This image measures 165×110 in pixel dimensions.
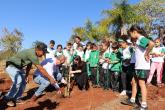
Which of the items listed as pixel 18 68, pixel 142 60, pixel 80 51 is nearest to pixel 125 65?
pixel 142 60

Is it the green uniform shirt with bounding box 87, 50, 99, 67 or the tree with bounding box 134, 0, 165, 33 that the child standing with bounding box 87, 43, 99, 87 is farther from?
the tree with bounding box 134, 0, 165, 33

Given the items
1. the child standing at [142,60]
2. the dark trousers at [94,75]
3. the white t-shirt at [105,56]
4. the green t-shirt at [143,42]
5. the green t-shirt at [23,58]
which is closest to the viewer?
the green t-shirt at [143,42]

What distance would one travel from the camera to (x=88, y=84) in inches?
484

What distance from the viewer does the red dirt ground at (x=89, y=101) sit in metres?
9.73

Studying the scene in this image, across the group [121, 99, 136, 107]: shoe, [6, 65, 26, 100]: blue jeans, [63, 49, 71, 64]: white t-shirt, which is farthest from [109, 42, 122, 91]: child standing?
[6, 65, 26, 100]: blue jeans

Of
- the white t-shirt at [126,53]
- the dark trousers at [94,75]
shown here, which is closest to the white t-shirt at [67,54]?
the dark trousers at [94,75]

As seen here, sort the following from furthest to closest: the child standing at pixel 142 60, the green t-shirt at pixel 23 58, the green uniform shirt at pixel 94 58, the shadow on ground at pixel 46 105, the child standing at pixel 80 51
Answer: the child standing at pixel 80 51
the green uniform shirt at pixel 94 58
the shadow on ground at pixel 46 105
the green t-shirt at pixel 23 58
the child standing at pixel 142 60

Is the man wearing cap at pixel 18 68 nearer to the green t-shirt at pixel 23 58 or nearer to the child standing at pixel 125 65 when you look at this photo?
the green t-shirt at pixel 23 58

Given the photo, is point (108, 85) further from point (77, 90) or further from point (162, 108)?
point (162, 108)

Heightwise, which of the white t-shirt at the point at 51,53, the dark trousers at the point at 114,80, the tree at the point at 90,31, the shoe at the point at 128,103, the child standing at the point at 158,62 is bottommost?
the shoe at the point at 128,103

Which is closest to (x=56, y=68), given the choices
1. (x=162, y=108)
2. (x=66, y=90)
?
(x=66, y=90)

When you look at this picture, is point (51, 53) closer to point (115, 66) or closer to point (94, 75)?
point (94, 75)

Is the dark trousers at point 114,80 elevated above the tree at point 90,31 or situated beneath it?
situated beneath

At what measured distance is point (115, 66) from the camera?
11430 millimetres
